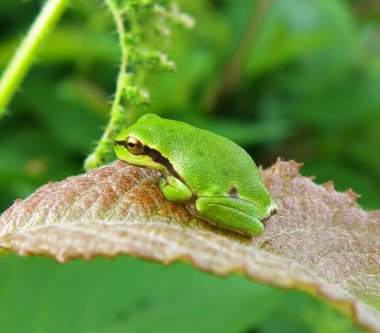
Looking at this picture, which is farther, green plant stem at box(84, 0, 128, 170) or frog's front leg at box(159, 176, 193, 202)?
green plant stem at box(84, 0, 128, 170)

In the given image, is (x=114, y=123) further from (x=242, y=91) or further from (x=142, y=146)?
(x=242, y=91)

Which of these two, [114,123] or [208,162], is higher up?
[208,162]

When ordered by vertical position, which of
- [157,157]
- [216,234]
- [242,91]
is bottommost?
[216,234]

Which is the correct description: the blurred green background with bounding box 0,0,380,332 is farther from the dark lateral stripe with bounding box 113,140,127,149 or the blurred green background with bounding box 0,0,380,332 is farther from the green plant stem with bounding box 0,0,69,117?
the green plant stem with bounding box 0,0,69,117

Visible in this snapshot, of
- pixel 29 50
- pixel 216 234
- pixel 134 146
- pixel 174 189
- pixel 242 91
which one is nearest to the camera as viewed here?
pixel 216 234

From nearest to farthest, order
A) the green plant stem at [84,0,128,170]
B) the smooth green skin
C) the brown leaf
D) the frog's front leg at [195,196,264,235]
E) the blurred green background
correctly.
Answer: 1. the brown leaf
2. the frog's front leg at [195,196,264,235]
3. the green plant stem at [84,0,128,170]
4. the smooth green skin
5. the blurred green background

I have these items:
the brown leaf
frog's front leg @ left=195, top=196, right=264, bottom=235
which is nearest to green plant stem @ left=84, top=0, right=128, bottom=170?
the brown leaf

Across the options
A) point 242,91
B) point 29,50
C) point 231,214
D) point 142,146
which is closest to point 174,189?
point 231,214
